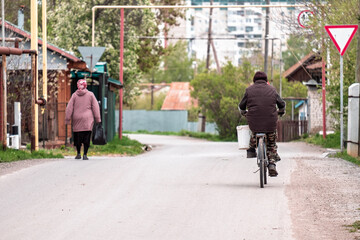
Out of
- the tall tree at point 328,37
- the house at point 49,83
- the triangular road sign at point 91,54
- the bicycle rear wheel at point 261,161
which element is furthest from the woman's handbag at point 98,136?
the tall tree at point 328,37

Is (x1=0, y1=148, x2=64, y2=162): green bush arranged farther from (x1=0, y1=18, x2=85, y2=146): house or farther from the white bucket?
the white bucket

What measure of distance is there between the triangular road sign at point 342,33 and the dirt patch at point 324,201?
3716 mm

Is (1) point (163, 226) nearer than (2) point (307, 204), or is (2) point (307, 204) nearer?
(1) point (163, 226)

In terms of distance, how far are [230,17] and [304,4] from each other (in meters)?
146

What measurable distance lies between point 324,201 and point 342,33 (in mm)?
8418

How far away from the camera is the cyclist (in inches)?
492

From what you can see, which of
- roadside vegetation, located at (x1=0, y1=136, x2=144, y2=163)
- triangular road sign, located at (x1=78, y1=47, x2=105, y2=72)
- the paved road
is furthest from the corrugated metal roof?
the paved road

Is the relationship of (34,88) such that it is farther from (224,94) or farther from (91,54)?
(224,94)

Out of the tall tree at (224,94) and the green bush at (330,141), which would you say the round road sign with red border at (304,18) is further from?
the tall tree at (224,94)

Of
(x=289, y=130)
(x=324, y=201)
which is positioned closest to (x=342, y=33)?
(x=324, y=201)

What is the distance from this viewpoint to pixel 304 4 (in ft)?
85.8

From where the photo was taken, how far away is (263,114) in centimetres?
1251

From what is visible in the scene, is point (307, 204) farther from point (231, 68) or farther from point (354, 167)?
point (231, 68)

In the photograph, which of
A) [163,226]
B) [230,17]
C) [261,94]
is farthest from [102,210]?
[230,17]
